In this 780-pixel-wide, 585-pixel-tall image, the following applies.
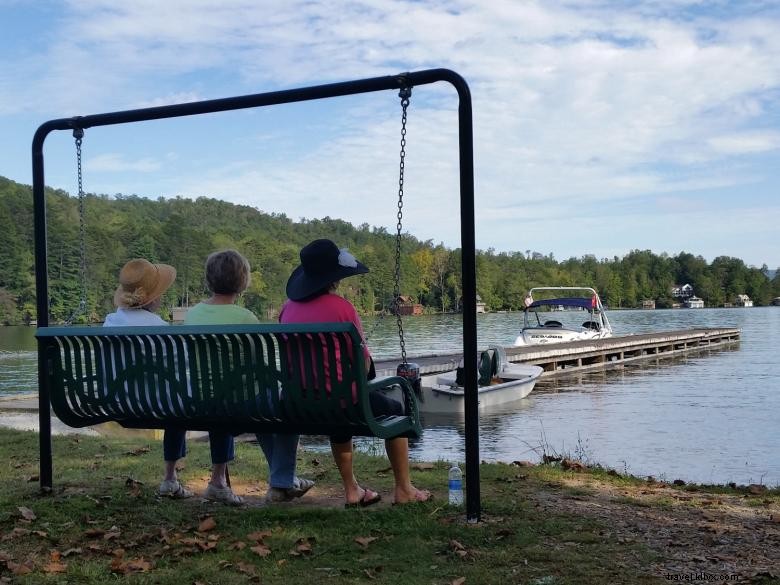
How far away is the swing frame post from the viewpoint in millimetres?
5199

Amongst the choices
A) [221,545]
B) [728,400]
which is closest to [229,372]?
[221,545]

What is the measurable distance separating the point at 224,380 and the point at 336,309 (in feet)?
2.66

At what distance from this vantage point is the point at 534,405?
24359 mm

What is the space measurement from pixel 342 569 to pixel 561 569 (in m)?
1.06

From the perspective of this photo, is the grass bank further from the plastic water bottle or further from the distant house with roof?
the distant house with roof

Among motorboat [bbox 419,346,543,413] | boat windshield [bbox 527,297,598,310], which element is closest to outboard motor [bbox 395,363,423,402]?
motorboat [bbox 419,346,543,413]

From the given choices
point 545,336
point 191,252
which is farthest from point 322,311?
point 191,252

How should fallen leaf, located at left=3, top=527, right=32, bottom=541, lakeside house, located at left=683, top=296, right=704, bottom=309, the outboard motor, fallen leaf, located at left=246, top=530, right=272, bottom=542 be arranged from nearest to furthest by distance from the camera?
fallen leaf, located at left=246, top=530, right=272, bottom=542 < fallen leaf, located at left=3, top=527, right=32, bottom=541 < the outboard motor < lakeside house, located at left=683, top=296, right=704, bottom=309

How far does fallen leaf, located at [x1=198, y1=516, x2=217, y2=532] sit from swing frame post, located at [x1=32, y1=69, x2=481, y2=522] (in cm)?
149

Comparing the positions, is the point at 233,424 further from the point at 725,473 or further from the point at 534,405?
the point at 534,405

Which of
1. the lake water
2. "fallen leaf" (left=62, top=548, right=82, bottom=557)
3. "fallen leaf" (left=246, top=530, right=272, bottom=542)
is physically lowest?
the lake water

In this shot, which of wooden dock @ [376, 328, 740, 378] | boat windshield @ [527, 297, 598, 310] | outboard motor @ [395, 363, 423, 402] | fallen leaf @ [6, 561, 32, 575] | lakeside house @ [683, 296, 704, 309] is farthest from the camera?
lakeside house @ [683, 296, 704, 309]

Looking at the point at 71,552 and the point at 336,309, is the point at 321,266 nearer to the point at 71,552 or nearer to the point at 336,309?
the point at 336,309

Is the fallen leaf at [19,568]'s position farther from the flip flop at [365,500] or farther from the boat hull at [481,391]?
the boat hull at [481,391]
